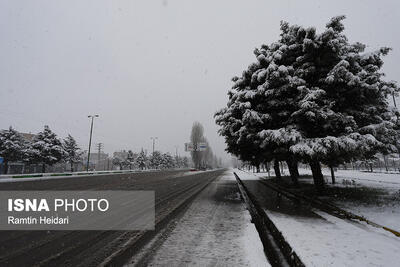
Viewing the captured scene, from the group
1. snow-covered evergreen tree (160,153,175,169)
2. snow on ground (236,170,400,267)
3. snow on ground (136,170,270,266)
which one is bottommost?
snow on ground (136,170,270,266)

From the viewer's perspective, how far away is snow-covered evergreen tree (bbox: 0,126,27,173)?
39312mm

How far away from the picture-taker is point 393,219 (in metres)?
6.77

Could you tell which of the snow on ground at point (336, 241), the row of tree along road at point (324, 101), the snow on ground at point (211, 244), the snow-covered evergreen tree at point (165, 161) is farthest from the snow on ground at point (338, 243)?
the snow-covered evergreen tree at point (165, 161)

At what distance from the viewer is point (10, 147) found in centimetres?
3941

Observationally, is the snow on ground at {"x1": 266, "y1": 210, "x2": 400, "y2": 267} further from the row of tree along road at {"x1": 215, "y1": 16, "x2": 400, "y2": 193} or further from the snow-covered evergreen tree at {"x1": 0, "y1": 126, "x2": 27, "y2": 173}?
the snow-covered evergreen tree at {"x1": 0, "y1": 126, "x2": 27, "y2": 173}

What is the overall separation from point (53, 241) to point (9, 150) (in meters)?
47.4

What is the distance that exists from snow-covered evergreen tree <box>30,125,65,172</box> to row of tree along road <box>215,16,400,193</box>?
3966cm

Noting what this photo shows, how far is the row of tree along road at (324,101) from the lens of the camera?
27.8 ft

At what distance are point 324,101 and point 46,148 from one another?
1696 inches

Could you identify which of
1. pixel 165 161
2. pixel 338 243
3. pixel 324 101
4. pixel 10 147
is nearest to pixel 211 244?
pixel 338 243

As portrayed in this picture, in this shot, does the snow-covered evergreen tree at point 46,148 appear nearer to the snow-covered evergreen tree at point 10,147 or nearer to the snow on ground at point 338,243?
the snow-covered evergreen tree at point 10,147

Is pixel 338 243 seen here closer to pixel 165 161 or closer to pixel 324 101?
pixel 324 101

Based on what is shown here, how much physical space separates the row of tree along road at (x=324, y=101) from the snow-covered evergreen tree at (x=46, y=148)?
39664 mm

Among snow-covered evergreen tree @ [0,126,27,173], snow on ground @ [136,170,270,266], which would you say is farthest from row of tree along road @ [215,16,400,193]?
snow-covered evergreen tree @ [0,126,27,173]
